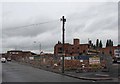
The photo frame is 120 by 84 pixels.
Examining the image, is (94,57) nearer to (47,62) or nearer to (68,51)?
(47,62)

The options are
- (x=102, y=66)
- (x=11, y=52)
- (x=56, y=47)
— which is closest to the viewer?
(x=102, y=66)

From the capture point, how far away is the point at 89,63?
38.5m

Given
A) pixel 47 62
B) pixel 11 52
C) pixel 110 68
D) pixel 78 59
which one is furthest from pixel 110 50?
pixel 11 52

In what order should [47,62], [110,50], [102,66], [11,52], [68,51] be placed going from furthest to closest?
[11,52], [68,51], [110,50], [47,62], [102,66]

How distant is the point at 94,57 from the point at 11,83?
21.9 meters

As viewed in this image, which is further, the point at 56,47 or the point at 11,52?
the point at 11,52

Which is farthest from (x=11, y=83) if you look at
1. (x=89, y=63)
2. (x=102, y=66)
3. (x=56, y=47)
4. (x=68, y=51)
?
(x=56, y=47)

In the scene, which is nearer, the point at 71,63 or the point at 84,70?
the point at 84,70

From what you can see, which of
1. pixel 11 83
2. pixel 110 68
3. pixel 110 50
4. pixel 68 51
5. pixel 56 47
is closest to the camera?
pixel 11 83

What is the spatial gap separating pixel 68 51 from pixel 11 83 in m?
94.7

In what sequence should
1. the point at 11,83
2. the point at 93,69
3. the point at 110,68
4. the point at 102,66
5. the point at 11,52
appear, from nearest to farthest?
the point at 11,83 → the point at 110,68 → the point at 93,69 → the point at 102,66 → the point at 11,52

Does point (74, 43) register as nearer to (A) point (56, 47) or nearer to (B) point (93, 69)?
(A) point (56, 47)

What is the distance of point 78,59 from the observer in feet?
140

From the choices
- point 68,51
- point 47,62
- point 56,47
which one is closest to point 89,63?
point 47,62
